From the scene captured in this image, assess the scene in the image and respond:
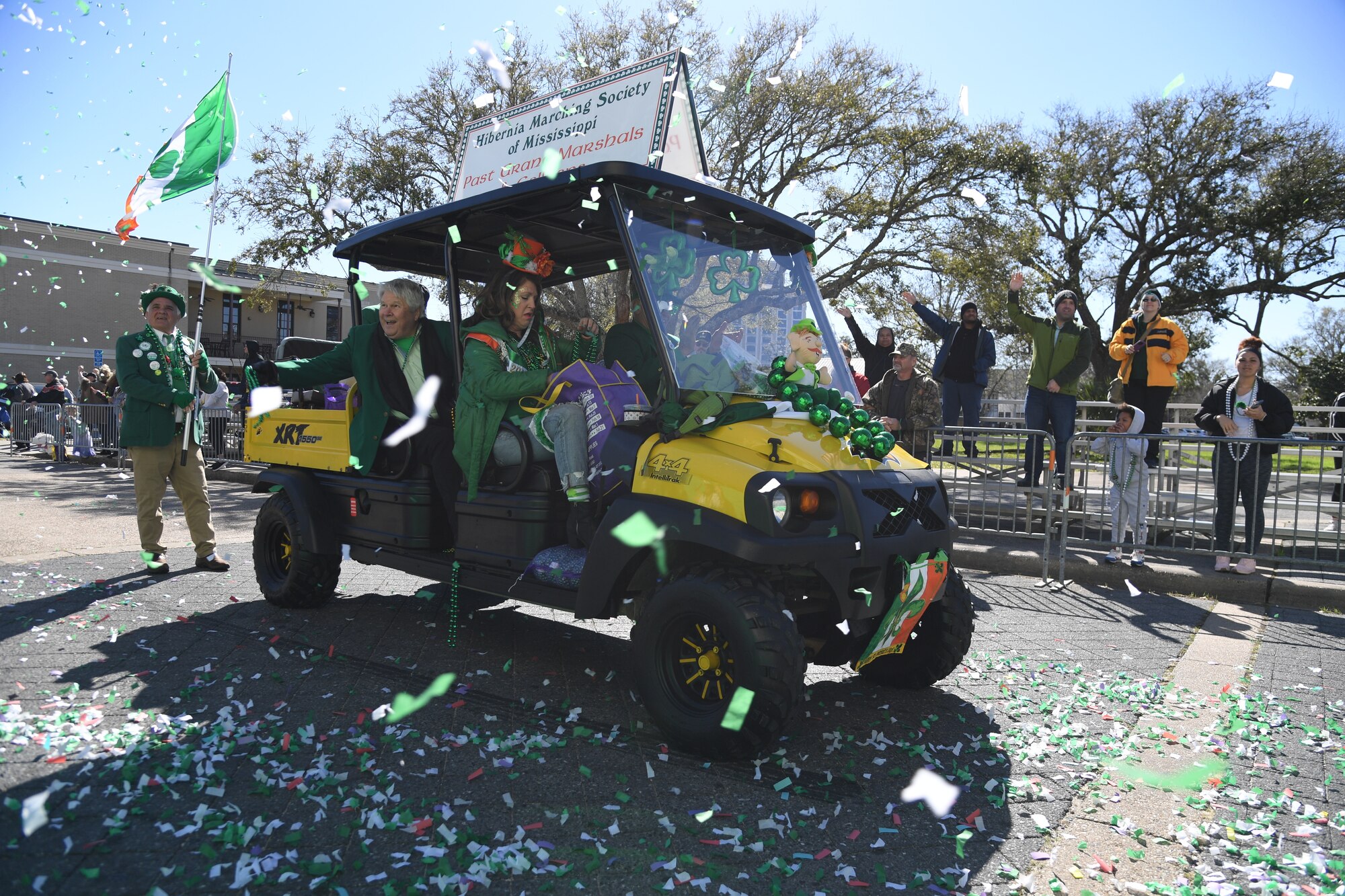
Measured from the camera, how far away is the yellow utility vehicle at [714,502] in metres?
3.24

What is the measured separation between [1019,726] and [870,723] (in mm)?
674

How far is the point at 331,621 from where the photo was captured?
531cm

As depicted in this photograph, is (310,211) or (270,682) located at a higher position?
(310,211)

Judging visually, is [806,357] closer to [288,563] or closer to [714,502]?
[714,502]

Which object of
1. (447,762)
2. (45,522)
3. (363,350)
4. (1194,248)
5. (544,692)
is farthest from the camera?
(1194,248)

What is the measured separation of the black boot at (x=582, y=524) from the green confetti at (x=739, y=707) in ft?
3.66

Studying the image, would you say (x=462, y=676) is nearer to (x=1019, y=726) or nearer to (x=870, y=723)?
(x=870, y=723)

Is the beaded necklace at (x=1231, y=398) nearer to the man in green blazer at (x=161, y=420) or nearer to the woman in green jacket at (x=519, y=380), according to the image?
the woman in green jacket at (x=519, y=380)

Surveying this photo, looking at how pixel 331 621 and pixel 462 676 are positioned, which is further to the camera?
pixel 331 621

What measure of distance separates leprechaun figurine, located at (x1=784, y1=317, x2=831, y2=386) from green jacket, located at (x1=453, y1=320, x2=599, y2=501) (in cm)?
121

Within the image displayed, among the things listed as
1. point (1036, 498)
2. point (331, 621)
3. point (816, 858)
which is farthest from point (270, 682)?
point (1036, 498)

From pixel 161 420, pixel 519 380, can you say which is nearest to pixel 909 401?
pixel 519 380

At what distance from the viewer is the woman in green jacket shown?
4059 mm

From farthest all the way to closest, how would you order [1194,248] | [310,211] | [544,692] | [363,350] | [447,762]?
1. [1194,248]
2. [310,211]
3. [363,350]
4. [544,692]
5. [447,762]
